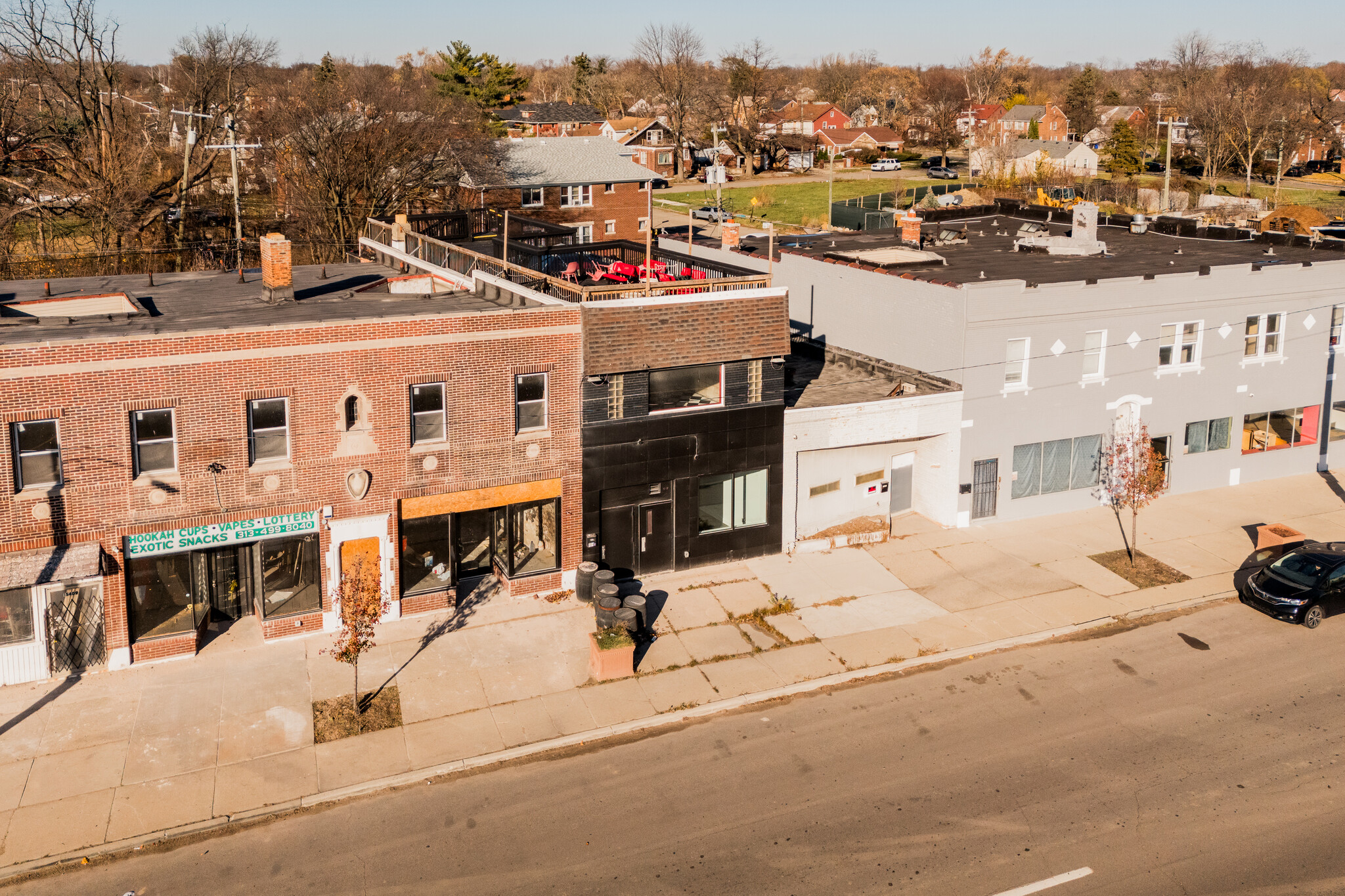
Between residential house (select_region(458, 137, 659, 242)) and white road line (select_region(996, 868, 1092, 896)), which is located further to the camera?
residential house (select_region(458, 137, 659, 242))

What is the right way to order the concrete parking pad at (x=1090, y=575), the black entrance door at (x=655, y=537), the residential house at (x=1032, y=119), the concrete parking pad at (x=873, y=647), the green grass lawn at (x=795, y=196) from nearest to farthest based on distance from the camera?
the concrete parking pad at (x=873, y=647)
the black entrance door at (x=655, y=537)
the concrete parking pad at (x=1090, y=575)
the green grass lawn at (x=795, y=196)
the residential house at (x=1032, y=119)

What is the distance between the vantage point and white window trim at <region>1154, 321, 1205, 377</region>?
1286 inches

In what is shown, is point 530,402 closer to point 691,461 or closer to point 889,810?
point 691,461

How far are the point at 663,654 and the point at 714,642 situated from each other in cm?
127

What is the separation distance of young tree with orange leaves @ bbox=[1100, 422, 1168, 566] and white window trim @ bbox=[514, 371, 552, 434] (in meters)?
15.4

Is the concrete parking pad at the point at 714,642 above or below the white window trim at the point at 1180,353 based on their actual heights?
below

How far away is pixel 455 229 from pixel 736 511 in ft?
52.0

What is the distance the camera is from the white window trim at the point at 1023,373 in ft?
99.8

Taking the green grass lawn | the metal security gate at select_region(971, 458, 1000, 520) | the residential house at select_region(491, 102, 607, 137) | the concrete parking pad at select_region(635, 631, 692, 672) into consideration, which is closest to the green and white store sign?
the concrete parking pad at select_region(635, 631, 692, 672)

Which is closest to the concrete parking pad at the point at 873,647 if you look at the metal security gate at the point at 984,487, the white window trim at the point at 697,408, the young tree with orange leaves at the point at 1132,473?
the white window trim at the point at 697,408

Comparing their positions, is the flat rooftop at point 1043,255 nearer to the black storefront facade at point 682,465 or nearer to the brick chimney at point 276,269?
the black storefront facade at point 682,465

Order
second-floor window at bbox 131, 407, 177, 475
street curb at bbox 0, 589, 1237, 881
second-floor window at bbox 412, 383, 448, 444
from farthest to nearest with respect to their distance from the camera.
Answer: second-floor window at bbox 412, 383, 448, 444
second-floor window at bbox 131, 407, 177, 475
street curb at bbox 0, 589, 1237, 881

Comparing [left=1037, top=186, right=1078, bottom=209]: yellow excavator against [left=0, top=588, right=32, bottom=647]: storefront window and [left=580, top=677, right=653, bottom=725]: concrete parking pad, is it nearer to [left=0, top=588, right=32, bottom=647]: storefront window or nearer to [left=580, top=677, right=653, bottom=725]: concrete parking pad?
[left=580, top=677, right=653, bottom=725]: concrete parking pad

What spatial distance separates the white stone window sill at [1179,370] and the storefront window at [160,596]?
2762 cm
